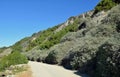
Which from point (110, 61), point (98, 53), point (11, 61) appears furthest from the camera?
point (11, 61)

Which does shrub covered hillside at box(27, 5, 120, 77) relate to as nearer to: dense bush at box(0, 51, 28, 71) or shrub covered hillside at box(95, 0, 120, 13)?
dense bush at box(0, 51, 28, 71)

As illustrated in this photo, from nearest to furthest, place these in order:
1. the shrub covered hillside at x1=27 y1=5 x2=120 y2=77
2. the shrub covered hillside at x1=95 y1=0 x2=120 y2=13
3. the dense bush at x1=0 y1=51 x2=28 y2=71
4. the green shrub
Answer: the shrub covered hillside at x1=27 y1=5 x2=120 y2=77 < the dense bush at x1=0 y1=51 x2=28 y2=71 < the green shrub < the shrub covered hillside at x1=95 y1=0 x2=120 y2=13

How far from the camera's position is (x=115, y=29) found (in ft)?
→ 88.5

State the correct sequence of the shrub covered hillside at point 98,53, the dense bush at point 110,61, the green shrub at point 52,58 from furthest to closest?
the green shrub at point 52,58 → the shrub covered hillside at point 98,53 → the dense bush at point 110,61

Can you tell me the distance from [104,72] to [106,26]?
37.8ft

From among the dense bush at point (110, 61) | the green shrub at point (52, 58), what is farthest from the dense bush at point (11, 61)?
the dense bush at point (110, 61)

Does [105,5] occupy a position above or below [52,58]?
above

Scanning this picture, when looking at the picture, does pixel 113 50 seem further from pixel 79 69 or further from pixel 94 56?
pixel 79 69

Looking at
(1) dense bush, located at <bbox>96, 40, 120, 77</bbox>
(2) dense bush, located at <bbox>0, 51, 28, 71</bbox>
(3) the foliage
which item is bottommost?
(1) dense bush, located at <bbox>96, 40, 120, 77</bbox>

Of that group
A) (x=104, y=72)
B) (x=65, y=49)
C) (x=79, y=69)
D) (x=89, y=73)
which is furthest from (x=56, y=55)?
(x=104, y=72)

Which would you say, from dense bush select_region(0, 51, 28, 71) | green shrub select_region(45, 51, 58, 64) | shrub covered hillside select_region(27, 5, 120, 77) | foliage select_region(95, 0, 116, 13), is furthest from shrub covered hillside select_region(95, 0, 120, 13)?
dense bush select_region(0, 51, 28, 71)

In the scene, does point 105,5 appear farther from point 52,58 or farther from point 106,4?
point 52,58

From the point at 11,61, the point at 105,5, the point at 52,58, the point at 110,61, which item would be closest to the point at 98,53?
the point at 110,61

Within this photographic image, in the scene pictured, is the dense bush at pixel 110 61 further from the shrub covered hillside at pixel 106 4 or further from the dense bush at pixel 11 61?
the shrub covered hillside at pixel 106 4
